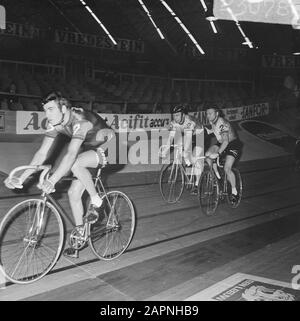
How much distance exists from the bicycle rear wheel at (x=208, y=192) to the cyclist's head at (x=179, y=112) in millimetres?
968

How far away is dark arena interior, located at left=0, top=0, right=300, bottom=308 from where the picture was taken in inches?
135

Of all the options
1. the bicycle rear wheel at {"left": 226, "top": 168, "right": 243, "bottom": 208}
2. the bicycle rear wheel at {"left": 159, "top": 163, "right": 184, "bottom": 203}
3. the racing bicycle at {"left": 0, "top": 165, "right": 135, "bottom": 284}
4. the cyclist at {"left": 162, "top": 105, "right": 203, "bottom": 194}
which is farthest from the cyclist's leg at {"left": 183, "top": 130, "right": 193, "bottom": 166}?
the racing bicycle at {"left": 0, "top": 165, "right": 135, "bottom": 284}

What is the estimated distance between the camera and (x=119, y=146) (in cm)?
1170

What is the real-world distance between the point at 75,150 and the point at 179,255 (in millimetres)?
1810

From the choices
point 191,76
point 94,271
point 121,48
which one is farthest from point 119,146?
point 191,76

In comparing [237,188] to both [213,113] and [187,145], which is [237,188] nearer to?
[187,145]

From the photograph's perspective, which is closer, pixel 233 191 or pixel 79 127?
pixel 79 127

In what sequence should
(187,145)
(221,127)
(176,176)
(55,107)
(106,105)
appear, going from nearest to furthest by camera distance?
(55,107) < (221,127) < (187,145) < (176,176) < (106,105)

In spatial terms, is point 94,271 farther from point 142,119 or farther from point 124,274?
point 142,119

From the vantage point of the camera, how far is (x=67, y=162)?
11.2 feet

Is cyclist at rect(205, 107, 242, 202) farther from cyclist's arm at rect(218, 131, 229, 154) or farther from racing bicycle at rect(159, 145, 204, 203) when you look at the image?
racing bicycle at rect(159, 145, 204, 203)

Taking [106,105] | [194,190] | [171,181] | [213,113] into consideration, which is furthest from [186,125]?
[106,105]

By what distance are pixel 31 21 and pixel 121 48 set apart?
521 centimetres

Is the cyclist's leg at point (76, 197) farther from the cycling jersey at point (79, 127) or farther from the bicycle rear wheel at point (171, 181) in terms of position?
the bicycle rear wheel at point (171, 181)
